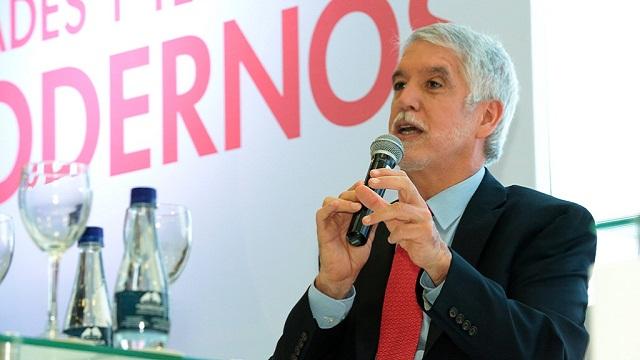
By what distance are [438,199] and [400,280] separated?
230mm

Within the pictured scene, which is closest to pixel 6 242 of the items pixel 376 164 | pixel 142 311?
pixel 142 311

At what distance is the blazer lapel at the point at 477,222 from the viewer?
227 centimetres

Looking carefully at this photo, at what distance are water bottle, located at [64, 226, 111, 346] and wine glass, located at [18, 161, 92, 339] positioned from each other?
24 mm

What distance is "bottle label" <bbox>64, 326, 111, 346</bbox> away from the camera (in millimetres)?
1475

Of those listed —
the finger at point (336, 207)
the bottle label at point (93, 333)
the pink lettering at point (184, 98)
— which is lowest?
the bottle label at point (93, 333)

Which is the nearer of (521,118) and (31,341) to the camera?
(31,341)

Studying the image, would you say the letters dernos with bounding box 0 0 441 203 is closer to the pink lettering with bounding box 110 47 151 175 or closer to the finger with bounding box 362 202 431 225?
the pink lettering with bounding box 110 47 151 175

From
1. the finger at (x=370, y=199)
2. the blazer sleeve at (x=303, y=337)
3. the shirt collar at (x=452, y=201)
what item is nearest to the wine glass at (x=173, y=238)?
the finger at (x=370, y=199)

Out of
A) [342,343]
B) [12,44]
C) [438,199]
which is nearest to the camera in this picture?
[342,343]

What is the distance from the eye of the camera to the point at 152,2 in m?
4.07

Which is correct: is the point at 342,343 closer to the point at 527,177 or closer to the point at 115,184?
the point at 527,177

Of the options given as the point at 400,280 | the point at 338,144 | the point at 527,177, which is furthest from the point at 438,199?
the point at 338,144

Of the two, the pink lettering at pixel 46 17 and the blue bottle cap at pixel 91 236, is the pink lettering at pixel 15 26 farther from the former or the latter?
the blue bottle cap at pixel 91 236

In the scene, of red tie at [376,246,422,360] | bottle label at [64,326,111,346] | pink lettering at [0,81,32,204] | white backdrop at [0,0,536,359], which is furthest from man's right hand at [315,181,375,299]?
pink lettering at [0,81,32,204]
